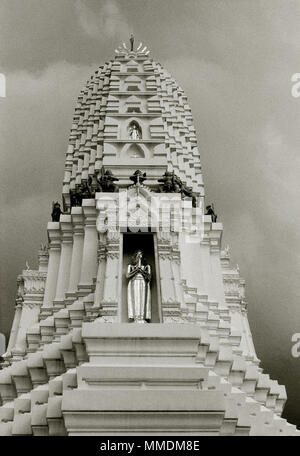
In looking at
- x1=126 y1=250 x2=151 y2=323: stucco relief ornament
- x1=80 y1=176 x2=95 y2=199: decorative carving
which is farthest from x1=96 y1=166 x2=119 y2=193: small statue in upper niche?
x1=126 y1=250 x2=151 y2=323: stucco relief ornament

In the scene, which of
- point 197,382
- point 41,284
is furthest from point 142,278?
point 41,284

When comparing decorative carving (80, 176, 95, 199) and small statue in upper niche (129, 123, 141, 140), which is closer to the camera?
decorative carving (80, 176, 95, 199)

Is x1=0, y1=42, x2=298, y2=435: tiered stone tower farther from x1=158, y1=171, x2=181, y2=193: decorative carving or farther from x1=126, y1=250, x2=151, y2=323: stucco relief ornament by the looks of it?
x1=126, y1=250, x2=151, y2=323: stucco relief ornament

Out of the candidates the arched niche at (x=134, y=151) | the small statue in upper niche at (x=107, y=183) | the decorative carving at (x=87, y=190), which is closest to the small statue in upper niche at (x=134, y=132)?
the arched niche at (x=134, y=151)

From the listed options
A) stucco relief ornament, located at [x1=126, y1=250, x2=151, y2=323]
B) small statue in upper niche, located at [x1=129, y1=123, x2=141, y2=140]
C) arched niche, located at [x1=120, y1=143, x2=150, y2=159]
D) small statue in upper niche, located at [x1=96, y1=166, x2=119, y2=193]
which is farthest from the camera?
small statue in upper niche, located at [x1=129, y1=123, x2=141, y2=140]

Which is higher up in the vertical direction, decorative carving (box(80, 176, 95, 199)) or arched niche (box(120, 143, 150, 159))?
arched niche (box(120, 143, 150, 159))

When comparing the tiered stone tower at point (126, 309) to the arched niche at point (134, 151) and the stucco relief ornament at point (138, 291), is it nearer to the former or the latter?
the arched niche at point (134, 151)

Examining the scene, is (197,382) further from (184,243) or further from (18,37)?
(18,37)

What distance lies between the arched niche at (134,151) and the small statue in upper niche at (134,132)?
3.65 ft

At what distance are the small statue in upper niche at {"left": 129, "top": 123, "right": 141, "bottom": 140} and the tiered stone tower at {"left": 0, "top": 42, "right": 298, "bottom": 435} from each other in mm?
48

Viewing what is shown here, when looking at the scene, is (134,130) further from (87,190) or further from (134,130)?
(87,190)

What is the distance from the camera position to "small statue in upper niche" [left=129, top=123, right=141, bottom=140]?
3047cm

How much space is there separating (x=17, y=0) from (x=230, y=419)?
616 inches

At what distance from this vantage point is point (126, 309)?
20.0 meters
